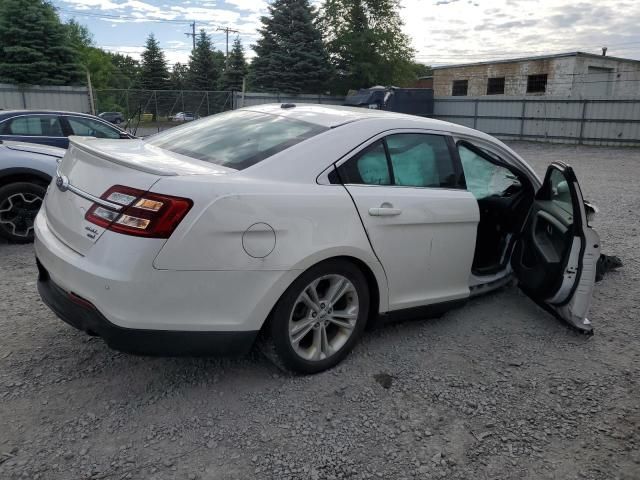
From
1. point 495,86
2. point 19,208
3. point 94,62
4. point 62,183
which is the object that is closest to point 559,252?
point 62,183

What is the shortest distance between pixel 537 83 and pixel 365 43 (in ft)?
36.7

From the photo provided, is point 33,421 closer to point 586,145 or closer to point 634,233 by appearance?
point 634,233

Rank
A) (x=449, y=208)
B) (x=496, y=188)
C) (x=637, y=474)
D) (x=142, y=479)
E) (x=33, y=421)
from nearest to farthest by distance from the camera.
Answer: (x=142, y=479)
(x=637, y=474)
(x=33, y=421)
(x=449, y=208)
(x=496, y=188)

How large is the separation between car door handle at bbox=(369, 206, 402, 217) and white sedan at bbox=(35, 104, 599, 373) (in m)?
0.01

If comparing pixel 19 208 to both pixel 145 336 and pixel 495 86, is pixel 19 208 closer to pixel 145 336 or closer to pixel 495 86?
pixel 145 336

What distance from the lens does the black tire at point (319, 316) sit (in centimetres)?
285

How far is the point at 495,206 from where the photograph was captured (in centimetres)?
434

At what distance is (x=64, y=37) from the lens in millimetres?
24953

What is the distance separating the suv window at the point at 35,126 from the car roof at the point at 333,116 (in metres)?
6.09

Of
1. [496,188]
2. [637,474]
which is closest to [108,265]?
[637,474]

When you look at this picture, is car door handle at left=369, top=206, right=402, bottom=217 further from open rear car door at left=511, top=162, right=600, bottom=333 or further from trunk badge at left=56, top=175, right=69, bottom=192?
trunk badge at left=56, top=175, right=69, bottom=192

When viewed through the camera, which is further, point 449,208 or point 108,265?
point 449,208

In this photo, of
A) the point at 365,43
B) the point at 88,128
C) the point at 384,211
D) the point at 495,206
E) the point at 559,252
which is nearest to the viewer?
the point at 384,211

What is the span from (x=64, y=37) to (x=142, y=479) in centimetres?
2749
